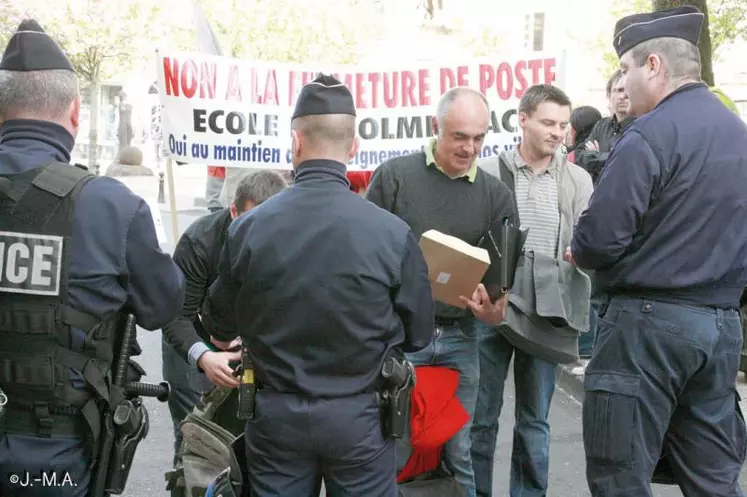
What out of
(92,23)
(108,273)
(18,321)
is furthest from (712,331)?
(92,23)

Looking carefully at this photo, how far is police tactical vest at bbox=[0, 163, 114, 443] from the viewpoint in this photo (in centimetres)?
306

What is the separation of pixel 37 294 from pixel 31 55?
0.79 m

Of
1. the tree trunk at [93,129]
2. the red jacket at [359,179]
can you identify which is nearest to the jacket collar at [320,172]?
the red jacket at [359,179]

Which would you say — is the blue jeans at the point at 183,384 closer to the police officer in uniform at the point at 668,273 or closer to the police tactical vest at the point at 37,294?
the police tactical vest at the point at 37,294

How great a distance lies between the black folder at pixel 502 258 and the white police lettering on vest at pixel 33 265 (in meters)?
1.89

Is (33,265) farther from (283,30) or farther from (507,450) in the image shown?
(283,30)

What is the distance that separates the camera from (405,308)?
3324 millimetres

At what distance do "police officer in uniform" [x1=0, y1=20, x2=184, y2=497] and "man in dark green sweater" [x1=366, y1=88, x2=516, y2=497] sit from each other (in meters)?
1.56

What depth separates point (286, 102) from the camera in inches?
295

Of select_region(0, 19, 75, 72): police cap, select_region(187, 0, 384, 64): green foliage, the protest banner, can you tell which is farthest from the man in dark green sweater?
select_region(187, 0, 384, 64): green foliage

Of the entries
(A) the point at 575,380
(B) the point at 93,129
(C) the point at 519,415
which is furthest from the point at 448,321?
(B) the point at 93,129

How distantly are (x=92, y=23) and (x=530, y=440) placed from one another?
97.1ft

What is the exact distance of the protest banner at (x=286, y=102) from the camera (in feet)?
23.7

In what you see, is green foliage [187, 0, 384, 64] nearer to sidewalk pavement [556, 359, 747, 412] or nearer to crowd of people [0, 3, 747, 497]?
sidewalk pavement [556, 359, 747, 412]
